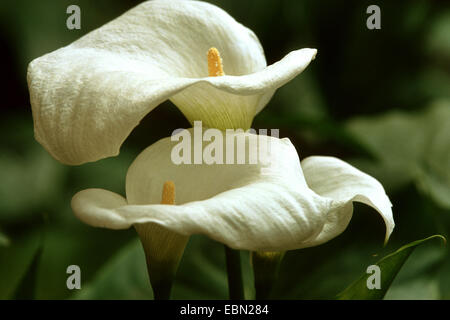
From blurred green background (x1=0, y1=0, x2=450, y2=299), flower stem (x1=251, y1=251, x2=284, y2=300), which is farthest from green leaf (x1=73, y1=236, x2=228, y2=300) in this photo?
flower stem (x1=251, y1=251, x2=284, y2=300)

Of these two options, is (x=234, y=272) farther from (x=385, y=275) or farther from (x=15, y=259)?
(x=15, y=259)

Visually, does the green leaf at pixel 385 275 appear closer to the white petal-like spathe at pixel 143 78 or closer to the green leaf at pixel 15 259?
the white petal-like spathe at pixel 143 78

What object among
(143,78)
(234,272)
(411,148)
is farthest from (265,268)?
(411,148)

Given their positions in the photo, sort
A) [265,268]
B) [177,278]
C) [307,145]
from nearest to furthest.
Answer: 1. [265,268]
2. [177,278]
3. [307,145]
